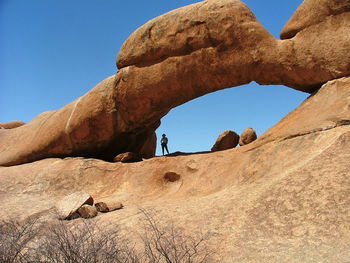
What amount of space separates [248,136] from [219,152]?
90 cm

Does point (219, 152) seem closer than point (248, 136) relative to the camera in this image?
Yes

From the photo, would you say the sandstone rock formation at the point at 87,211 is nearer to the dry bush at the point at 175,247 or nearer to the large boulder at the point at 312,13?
the dry bush at the point at 175,247

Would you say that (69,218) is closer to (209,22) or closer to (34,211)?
(34,211)

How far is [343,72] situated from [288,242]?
163 inches

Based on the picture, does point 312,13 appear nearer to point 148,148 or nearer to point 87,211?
point 87,211

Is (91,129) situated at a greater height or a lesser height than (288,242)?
greater

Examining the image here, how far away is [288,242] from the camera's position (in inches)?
166

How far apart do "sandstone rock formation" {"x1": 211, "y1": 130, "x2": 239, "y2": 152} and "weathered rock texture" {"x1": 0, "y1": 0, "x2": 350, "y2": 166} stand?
1.44 meters

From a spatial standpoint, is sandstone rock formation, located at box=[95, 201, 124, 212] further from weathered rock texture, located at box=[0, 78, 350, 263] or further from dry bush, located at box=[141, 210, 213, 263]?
dry bush, located at box=[141, 210, 213, 263]

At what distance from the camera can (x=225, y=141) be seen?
983cm

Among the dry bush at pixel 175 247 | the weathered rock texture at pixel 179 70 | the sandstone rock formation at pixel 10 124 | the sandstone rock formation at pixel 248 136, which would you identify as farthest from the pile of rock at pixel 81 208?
the sandstone rock formation at pixel 10 124

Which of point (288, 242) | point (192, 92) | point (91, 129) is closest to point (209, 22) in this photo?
point (192, 92)

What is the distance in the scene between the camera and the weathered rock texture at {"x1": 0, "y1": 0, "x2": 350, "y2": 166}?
7.56 m

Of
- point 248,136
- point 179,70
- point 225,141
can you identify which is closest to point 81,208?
point 179,70
